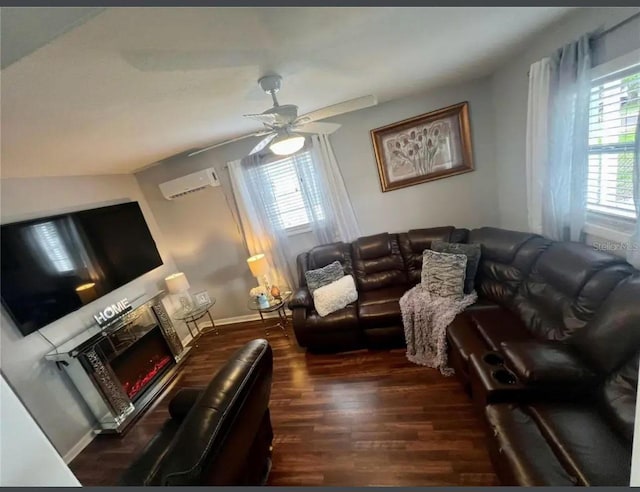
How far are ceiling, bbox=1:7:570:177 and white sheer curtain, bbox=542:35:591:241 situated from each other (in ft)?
0.96

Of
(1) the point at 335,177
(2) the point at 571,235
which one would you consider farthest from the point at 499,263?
(1) the point at 335,177

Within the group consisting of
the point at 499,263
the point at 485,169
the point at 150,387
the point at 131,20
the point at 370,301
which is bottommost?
the point at 150,387

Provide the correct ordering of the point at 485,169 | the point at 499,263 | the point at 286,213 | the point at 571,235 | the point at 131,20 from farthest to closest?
the point at 286,213
the point at 485,169
the point at 499,263
the point at 571,235
the point at 131,20

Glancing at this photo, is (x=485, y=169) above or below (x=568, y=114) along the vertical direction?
below

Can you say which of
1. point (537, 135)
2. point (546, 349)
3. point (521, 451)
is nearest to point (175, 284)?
point (521, 451)

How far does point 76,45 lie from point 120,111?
2.13 feet

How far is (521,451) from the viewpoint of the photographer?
Result: 107 cm

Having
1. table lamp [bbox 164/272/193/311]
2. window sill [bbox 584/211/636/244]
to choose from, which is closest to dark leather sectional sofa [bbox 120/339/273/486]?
table lamp [bbox 164/272/193/311]

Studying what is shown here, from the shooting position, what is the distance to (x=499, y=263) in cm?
226

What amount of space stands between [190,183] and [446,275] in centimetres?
297

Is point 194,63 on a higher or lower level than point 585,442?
higher

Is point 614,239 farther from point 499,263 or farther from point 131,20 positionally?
point 131,20

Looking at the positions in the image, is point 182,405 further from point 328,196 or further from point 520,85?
point 520,85

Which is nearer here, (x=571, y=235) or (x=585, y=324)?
(x=585, y=324)
